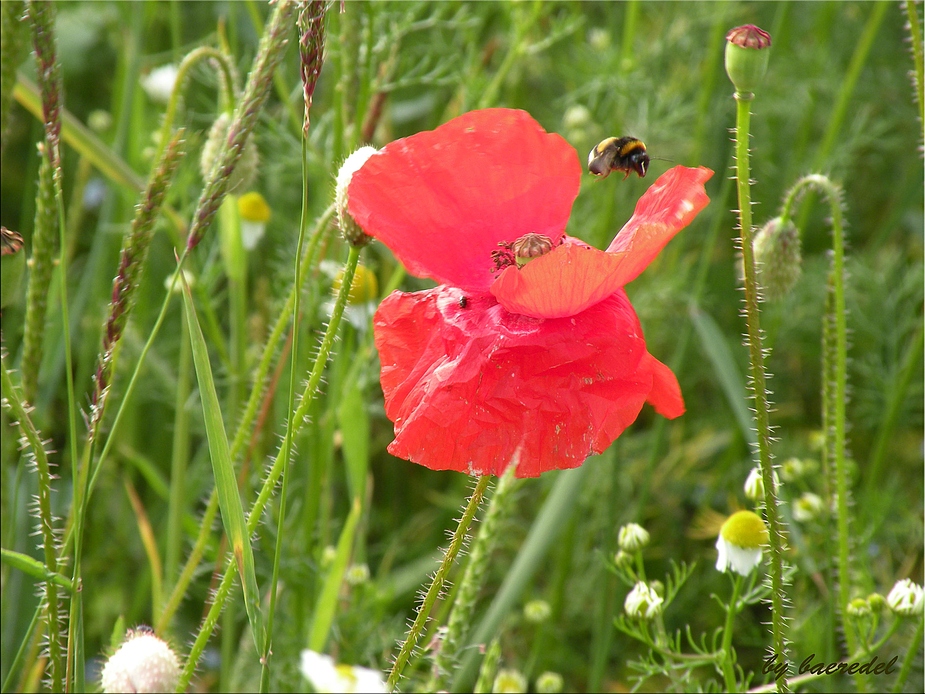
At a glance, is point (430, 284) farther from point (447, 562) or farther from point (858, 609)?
point (447, 562)

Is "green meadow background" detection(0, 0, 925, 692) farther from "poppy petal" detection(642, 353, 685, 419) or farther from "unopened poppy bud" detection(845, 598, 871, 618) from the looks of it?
"poppy petal" detection(642, 353, 685, 419)

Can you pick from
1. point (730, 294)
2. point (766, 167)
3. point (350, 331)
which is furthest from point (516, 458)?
point (766, 167)

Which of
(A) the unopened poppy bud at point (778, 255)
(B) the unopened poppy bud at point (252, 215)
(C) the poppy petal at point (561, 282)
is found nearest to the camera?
(C) the poppy petal at point (561, 282)

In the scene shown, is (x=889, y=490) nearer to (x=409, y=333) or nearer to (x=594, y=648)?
(x=594, y=648)

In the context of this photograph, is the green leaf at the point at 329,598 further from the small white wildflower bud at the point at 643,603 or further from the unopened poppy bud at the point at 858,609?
the unopened poppy bud at the point at 858,609

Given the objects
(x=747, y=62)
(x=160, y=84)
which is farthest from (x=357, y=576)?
(x=160, y=84)

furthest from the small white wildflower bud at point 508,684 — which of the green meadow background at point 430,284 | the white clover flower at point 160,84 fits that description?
the white clover flower at point 160,84
